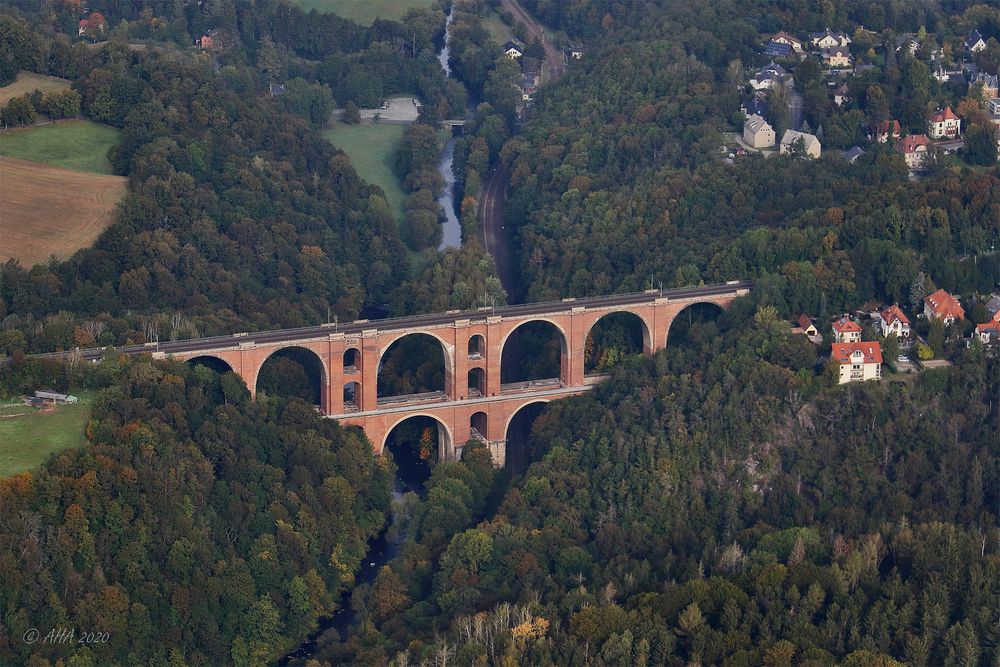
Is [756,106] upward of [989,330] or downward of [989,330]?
upward

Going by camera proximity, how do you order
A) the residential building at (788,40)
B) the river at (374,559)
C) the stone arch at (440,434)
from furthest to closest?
1. the residential building at (788,40)
2. the stone arch at (440,434)
3. the river at (374,559)

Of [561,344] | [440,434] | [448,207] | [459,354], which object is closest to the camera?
[459,354]

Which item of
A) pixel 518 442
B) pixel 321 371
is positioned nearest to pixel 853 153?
pixel 518 442

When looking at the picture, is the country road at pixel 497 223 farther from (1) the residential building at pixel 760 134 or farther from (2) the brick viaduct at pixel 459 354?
(2) the brick viaduct at pixel 459 354

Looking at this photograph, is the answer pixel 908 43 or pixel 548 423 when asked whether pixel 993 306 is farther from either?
pixel 908 43

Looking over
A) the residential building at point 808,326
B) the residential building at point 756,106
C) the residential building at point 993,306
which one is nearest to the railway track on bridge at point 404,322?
the residential building at point 808,326

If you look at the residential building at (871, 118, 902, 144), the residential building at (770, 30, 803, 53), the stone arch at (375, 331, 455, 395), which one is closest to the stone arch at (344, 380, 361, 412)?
the stone arch at (375, 331, 455, 395)
